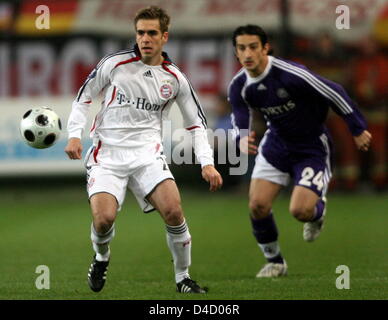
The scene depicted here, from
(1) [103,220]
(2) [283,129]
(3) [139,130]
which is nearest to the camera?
(1) [103,220]

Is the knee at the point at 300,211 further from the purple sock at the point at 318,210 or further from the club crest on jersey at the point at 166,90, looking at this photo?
the club crest on jersey at the point at 166,90

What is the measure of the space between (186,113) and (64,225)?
19.0 ft

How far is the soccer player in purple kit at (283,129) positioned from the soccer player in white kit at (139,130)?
1.06m

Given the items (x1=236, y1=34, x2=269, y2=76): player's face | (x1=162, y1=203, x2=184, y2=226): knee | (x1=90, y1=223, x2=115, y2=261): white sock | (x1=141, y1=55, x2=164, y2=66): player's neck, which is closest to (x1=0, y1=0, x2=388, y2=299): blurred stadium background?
(x1=236, y1=34, x2=269, y2=76): player's face

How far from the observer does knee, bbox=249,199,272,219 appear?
880 centimetres

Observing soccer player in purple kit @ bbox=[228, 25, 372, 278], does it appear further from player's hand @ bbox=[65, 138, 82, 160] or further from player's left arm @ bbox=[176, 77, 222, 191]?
player's hand @ bbox=[65, 138, 82, 160]

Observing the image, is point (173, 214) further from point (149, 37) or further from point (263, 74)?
point (263, 74)

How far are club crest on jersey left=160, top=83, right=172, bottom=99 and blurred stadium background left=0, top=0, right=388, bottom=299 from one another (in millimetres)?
3563

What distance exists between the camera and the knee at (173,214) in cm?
746

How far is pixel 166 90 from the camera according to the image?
25.3 ft

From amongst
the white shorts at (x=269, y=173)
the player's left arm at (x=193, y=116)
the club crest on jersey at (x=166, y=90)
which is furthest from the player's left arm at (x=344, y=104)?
the club crest on jersey at (x=166, y=90)

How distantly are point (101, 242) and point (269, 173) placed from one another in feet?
6.61

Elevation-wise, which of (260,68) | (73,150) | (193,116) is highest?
(260,68)

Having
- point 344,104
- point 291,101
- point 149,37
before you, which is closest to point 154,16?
point 149,37
